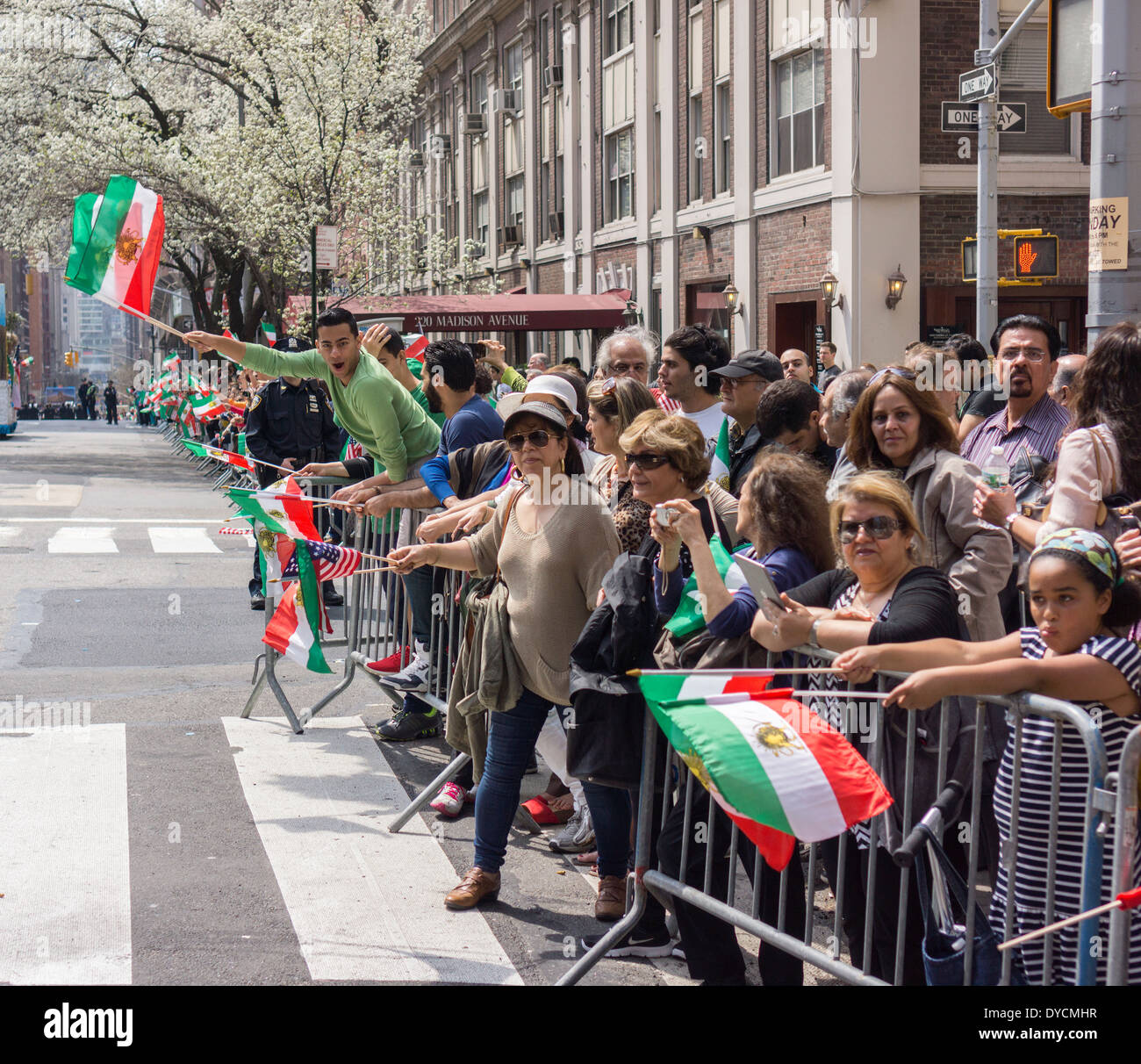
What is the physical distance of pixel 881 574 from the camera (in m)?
4.02

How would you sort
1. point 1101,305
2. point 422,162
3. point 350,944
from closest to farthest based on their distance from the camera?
point 350,944, point 1101,305, point 422,162

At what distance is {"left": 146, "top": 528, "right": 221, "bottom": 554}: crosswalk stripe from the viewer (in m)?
15.1

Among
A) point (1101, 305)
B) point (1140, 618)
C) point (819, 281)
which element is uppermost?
point (819, 281)

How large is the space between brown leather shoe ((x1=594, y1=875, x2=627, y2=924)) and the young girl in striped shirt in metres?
1.89

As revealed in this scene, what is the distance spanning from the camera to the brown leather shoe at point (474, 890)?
5.24m

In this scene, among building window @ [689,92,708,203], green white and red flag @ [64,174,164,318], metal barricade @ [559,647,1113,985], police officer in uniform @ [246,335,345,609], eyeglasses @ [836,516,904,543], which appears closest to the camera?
metal barricade @ [559,647,1113,985]

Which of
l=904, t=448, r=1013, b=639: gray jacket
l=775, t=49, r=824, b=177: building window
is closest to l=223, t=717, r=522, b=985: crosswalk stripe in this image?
l=904, t=448, r=1013, b=639: gray jacket

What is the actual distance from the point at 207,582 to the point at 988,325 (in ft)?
29.3

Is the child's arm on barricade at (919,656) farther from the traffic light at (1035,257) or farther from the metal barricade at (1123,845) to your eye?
the traffic light at (1035,257)

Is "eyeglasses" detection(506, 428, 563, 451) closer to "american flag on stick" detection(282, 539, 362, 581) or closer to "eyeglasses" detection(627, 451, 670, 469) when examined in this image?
"eyeglasses" detection(627, 451, 670, 469)

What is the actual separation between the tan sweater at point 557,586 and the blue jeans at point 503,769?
14 centimetres

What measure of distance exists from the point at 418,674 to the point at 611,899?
2017 millimetres

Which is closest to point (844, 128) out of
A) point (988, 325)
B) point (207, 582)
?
point (988, 325)

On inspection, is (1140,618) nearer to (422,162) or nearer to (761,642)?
(761,642)
